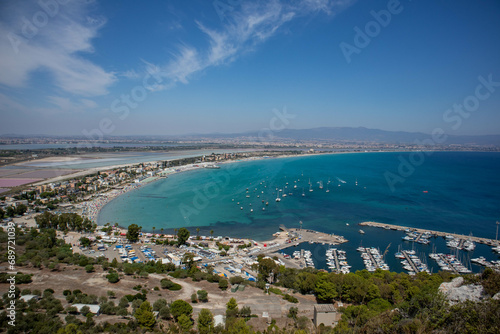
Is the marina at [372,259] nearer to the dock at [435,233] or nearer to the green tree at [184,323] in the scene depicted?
the dock at [435,233]

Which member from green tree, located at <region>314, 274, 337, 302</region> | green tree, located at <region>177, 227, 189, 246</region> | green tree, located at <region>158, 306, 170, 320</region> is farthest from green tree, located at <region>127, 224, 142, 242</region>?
green tree, located at <region>314, 274, 337, 302</region>

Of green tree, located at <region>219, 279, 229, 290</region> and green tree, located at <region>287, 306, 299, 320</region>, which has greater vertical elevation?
green tree, located at <region>287, 306, 299, 320</region>

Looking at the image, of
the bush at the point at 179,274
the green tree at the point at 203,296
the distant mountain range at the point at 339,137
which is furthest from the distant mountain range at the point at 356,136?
the green tree at the point at 203,296

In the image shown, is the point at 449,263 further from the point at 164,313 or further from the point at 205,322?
the point at 164,313

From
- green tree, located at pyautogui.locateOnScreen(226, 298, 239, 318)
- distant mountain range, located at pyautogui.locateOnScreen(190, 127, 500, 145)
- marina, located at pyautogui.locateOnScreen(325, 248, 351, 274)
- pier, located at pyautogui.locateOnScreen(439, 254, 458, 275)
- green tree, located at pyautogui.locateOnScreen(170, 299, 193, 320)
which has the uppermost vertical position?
distant mountain range, located at pyautogui.locateOnScreen(190, 127, 500, 145)

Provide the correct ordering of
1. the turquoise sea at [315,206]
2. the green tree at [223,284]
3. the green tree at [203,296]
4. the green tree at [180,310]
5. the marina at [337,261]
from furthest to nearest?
1. the turquoise sea at [315,206]
2. the marina at [337,261]
3. the green tree at [223,284]
4. the green tree at [203,296]
5. the green tree at [180,310]

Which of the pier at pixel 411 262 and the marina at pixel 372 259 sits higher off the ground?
the marina at pixel 372 259

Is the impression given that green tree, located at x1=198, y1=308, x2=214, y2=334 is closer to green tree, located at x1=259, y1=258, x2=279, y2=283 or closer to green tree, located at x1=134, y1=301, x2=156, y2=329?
green tree, located at x1=134, y1=301, x2=156, y2=329

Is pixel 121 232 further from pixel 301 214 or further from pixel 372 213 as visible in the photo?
pixel 372 213
